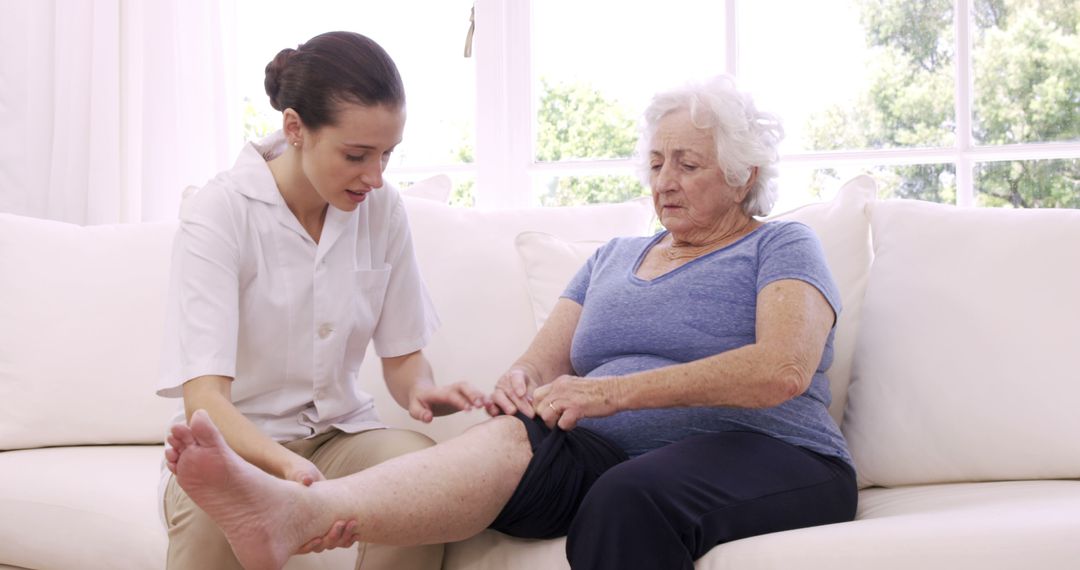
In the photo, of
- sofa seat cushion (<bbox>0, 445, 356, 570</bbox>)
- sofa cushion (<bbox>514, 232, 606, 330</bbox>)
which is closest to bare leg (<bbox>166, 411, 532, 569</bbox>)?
sofa seat cushion (<bbox>0, 445, 356, 570</bbox>)

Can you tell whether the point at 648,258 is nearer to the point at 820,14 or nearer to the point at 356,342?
the point at 356,342

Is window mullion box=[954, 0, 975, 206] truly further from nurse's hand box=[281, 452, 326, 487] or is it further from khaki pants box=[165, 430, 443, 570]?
nurse's hand box=[281, 452, 326, 487]

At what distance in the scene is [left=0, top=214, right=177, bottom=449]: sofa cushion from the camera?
2.30m

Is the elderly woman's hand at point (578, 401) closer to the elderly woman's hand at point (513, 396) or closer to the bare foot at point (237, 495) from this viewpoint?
the elderly woman's hand at point (513, 396)

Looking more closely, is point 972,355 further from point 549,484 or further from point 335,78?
point 335,78

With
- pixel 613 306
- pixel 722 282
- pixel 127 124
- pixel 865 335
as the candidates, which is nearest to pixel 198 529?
pixel 613 306

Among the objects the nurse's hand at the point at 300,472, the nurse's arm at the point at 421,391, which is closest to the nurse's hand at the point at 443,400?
the nurse's arm at the point at 421,391

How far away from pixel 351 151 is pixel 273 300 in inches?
11.0

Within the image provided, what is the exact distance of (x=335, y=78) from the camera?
163 cm

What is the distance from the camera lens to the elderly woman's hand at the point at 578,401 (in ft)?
5.64

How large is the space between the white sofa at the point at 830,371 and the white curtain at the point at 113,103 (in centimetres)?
62

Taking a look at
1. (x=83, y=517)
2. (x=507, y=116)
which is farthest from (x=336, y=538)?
(x=507, y=116)

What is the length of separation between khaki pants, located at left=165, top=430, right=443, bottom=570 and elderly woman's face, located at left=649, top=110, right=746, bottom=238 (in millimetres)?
639

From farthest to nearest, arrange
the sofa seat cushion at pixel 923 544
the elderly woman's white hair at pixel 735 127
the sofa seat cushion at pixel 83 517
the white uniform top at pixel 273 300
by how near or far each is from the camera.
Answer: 1. the elderly woman's white hair at pixel 735 127
2. the sofa seat cushion at pixel 83 517
3. the white uniform top at pixel 273 300
4. the sofa seat cushion at pixel 923 544
